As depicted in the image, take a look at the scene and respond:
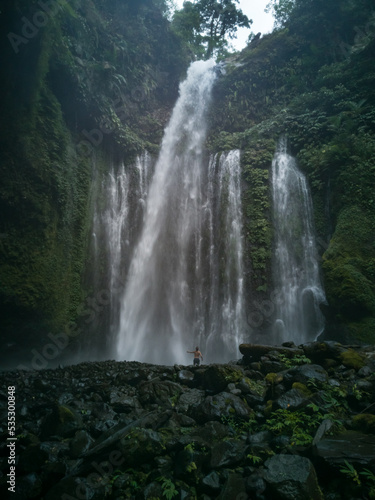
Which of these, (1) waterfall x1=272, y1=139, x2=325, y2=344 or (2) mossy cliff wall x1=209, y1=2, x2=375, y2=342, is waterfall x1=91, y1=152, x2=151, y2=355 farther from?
(1) waterfall x1=272, y1=139, x2=325, y2=344

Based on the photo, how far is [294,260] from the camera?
11961 millimetres

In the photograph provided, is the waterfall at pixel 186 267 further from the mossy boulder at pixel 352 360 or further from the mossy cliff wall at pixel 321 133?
the mossy boulder at pixel 352 360

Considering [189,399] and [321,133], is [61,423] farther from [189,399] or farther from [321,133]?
[321,133]

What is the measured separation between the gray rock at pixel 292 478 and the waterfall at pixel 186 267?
8507 millimetres

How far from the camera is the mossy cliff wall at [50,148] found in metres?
9.17

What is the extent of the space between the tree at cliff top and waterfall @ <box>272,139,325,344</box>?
16.3 meters

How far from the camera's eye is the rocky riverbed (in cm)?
252

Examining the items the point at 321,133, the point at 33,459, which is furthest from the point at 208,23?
the point at 33,459

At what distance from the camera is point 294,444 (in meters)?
2.98

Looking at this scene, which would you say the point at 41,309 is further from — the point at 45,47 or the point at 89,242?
the point at 45,47

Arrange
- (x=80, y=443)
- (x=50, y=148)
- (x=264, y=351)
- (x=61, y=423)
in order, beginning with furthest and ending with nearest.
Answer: (x=50, y=148) → (x=264, y=351) → (x=61, y=423) → (x=80, y=443)

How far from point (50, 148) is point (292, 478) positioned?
1216 cm

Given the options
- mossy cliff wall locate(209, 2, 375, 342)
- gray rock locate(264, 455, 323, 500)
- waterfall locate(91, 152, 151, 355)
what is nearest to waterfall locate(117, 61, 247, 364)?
waterfall locate(91, 152, 151, 355)

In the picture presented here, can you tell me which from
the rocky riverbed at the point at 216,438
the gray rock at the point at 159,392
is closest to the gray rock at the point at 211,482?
the rocky riverbed at the point at 216,438
